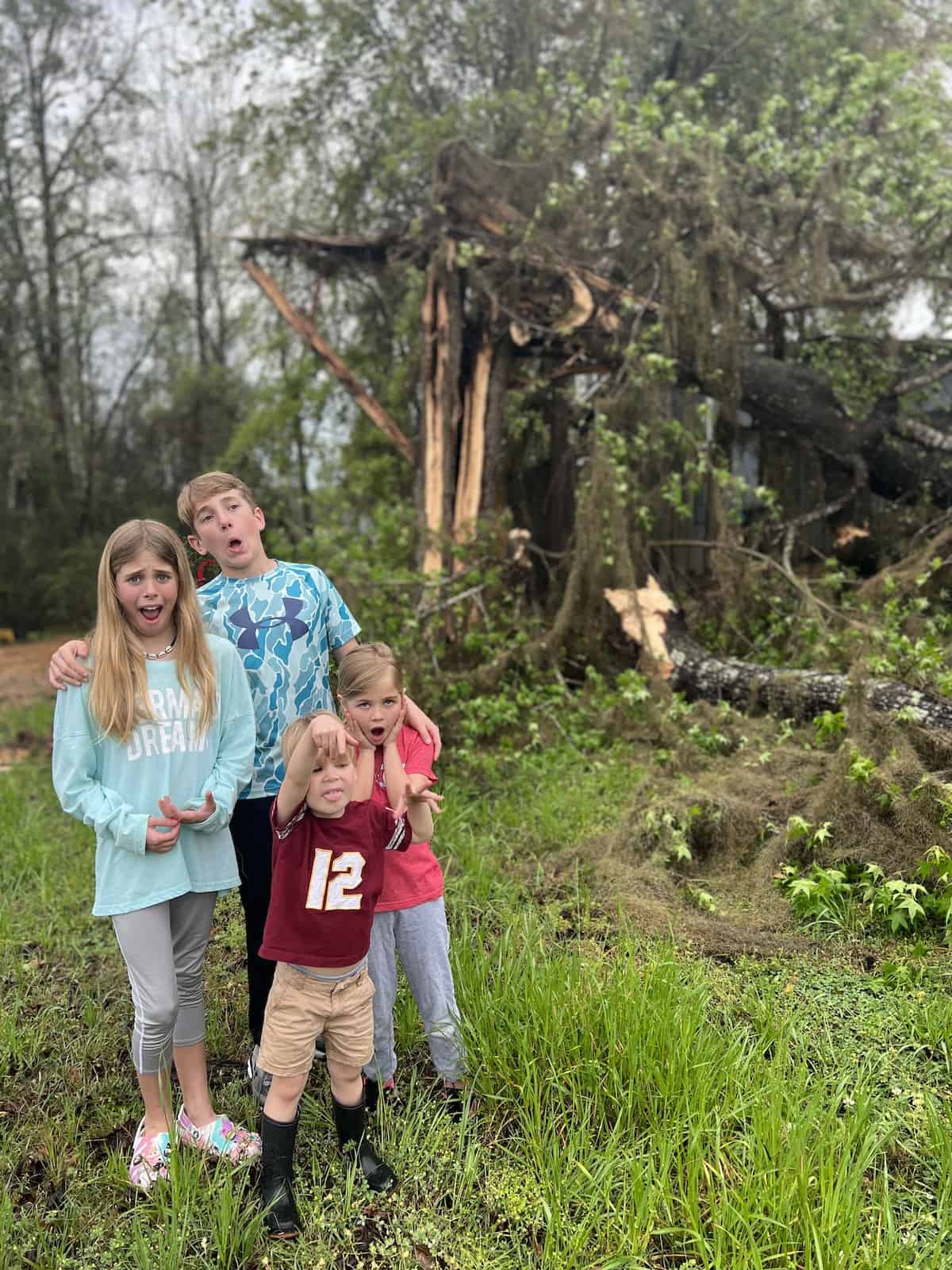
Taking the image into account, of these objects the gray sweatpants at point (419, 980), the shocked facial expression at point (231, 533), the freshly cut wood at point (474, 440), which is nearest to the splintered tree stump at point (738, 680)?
the freshly cut wood at point (474, 440)

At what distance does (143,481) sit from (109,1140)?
18501 mm

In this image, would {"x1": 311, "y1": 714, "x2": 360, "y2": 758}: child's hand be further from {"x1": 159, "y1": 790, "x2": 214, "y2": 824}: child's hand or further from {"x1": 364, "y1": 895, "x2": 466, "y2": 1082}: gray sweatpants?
{"x1": 364, "y1": 895, "x2": 466, "y2": 1082}: gray sweatpants

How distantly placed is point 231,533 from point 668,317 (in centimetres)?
531

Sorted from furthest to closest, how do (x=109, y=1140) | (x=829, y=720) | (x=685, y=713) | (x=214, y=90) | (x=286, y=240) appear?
(x=214, y=90)
(x=286, y=240)
(x=685, y=713)
(x=829, y=720)
(x=109, y=1140)

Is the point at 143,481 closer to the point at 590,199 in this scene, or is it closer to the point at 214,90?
the point at 214,90

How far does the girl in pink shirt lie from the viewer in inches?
93.2

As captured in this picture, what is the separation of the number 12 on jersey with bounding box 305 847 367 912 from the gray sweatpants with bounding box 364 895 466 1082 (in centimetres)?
30

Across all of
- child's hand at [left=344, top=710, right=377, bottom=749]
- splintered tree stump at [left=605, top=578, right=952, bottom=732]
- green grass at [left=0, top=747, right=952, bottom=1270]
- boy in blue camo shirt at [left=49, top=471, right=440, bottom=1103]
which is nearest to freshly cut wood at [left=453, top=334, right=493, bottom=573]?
splintered tree stump at [left=605, top=578, right=952, bottom=732]

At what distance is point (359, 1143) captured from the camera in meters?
2.42

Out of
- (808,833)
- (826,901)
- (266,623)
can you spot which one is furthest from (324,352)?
(826,901)

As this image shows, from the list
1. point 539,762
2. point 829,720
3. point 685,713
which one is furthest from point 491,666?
point 829,720

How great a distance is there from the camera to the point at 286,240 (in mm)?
8875

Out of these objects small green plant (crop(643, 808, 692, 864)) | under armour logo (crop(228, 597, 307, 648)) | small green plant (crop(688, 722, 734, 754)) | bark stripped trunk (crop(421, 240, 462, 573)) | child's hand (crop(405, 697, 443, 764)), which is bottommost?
small green plant (crop(643, 808, 692, 864))

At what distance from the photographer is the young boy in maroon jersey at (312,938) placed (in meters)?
2.25
